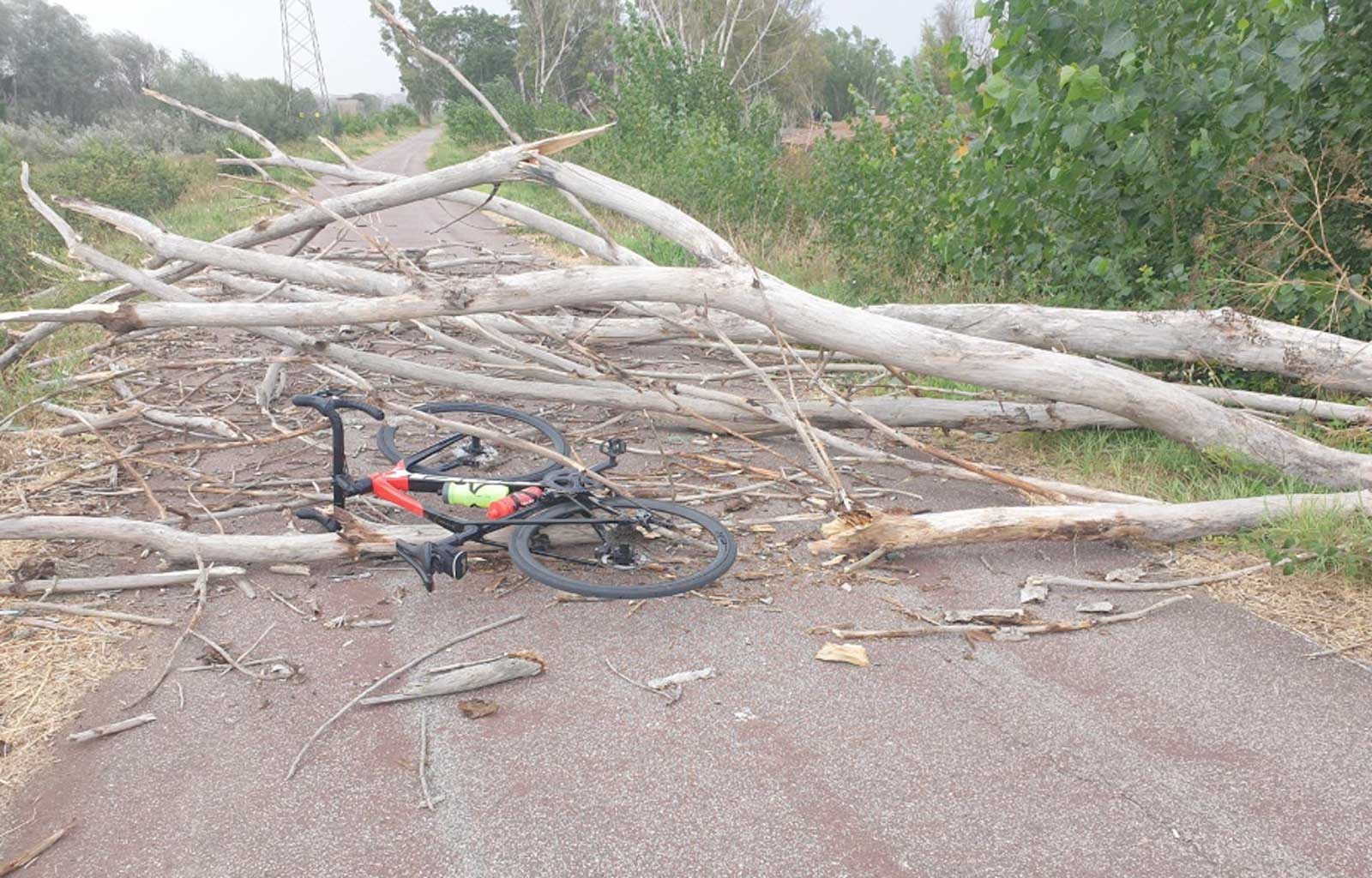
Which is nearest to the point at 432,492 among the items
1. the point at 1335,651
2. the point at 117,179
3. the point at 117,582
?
the point at 117,582

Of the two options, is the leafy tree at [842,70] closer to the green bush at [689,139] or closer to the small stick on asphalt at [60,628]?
the green bush at [689,139]

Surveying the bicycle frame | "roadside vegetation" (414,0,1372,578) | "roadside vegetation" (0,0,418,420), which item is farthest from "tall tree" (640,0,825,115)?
the bicycle frame

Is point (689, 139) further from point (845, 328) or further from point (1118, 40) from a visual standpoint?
point (845, 328)

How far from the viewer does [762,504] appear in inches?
181

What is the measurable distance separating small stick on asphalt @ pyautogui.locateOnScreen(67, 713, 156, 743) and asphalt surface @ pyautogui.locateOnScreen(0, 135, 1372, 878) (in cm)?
3

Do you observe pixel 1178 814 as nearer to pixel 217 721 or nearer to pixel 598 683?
pixel 598 683

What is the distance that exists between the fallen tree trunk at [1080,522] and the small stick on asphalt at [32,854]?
275 centimetres

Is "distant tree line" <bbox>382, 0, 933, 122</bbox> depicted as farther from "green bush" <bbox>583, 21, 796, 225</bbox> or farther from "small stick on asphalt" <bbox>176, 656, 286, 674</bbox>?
"small stick on asphalt" <bbox>176, 656, 286, 674</bbox>

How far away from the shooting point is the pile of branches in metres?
3.92

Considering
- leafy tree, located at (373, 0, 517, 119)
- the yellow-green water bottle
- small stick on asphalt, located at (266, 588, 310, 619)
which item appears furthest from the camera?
leafy tree, located at (373, 0, 517, 119)

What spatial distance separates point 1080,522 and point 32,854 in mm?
3966

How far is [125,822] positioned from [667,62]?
1963 centimetres

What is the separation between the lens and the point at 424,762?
104 inches

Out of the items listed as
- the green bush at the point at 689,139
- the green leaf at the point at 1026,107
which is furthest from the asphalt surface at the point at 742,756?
the green bush at the point at 689,139
